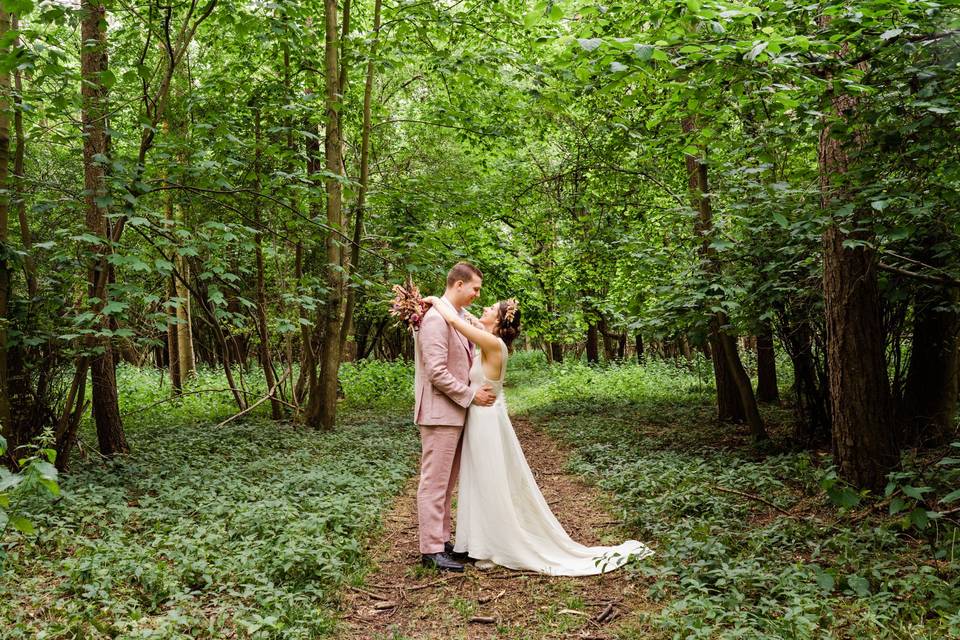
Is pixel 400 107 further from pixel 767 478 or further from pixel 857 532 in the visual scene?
pixel 857 532

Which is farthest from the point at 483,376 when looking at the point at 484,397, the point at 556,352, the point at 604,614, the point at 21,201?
the point at 556,352

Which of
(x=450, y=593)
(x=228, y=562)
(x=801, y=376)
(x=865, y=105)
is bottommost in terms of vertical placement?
(x=450, y=593)

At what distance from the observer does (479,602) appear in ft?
15.4

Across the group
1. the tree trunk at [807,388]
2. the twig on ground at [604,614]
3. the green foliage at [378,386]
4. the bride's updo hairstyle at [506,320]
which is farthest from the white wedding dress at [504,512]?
the green foliage at [378,386]

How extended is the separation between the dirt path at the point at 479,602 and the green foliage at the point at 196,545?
0.26 meters

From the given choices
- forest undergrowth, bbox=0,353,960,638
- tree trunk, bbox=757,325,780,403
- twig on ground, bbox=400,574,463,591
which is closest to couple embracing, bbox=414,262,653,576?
twig on ground, bbox=400,574,463,591

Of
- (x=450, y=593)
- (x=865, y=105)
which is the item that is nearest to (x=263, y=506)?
(x=450, y=593)

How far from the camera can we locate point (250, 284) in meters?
16.0

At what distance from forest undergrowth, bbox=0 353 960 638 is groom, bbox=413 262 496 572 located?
0.66m

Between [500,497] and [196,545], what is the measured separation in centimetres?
245

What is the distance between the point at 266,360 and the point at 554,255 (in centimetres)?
687

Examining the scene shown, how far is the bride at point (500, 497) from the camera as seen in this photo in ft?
17.5

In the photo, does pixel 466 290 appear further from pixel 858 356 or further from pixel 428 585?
pixel 858 356

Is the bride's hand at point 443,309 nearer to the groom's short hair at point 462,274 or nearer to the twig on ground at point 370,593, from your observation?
the groom's short hair at point 462,274
